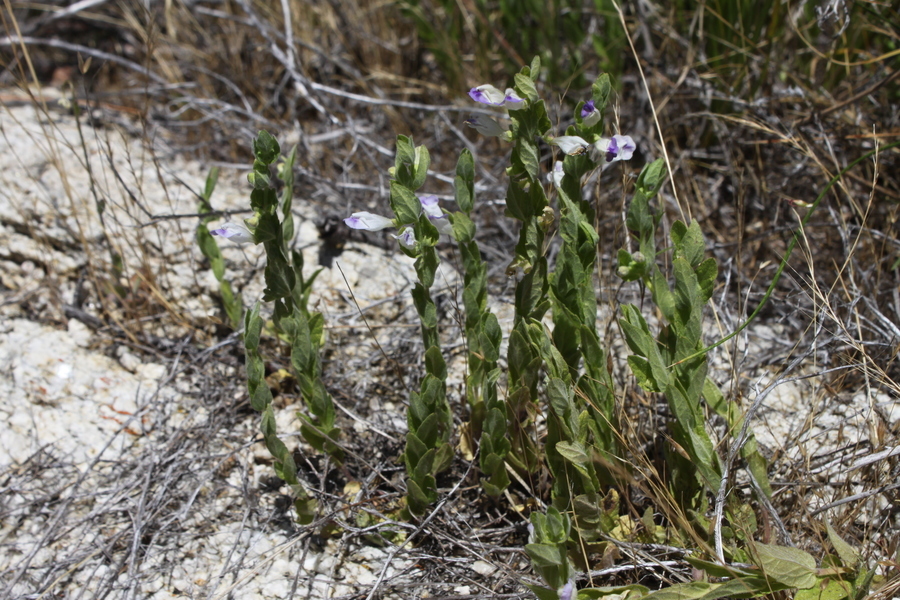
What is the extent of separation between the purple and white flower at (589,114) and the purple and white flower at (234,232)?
84 cm

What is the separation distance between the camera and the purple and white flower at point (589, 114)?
1.54 m

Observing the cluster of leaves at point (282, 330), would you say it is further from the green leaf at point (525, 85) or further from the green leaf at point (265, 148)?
the green leaf at point (525, 85)

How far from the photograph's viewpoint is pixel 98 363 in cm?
246

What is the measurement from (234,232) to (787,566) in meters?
1.45

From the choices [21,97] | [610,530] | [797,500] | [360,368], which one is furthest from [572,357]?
[21,97]

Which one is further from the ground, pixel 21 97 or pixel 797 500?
pixel 21 97

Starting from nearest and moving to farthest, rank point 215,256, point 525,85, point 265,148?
point 525,85
point 265,148
point 215,256

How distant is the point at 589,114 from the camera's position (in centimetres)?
154

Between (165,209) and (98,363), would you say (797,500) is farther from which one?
(165,209)

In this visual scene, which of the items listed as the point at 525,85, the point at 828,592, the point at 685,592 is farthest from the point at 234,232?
the point at 828,592

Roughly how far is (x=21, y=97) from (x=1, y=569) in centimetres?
263

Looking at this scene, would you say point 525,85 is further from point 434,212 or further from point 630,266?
point 630,266

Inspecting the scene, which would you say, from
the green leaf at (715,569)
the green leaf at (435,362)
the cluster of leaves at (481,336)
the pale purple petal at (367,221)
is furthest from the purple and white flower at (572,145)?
the green leaf at (715,569)

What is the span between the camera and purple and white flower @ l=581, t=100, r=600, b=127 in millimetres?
1537
